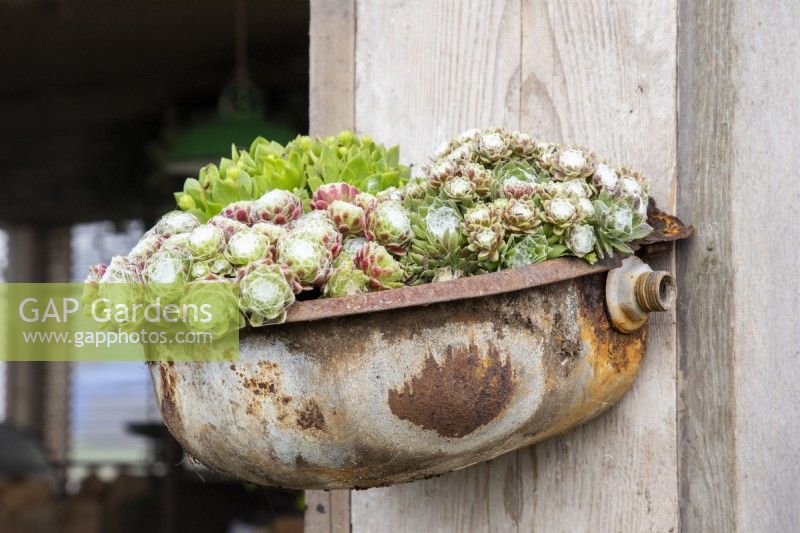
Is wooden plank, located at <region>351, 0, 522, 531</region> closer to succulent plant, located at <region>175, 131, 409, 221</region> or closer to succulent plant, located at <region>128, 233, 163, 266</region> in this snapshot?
succulent plant, located at <region>175, 131, 409, 221</region>

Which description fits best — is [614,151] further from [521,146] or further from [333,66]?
[333,66]

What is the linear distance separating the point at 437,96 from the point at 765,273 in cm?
52

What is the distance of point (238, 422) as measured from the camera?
0.90 meters

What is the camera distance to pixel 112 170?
5180mm

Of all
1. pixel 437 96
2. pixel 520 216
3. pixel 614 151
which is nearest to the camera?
pixel 520 216

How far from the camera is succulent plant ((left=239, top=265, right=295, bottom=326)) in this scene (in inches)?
32.8

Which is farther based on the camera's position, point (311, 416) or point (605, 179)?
point (605, 179)

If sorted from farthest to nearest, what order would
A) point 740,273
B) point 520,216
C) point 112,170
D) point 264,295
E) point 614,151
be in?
point 112,170 → point 614,151 → point 740,273 → point 520,216 → point 264,295

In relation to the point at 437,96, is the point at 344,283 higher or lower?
lower

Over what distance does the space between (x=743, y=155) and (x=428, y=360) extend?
1.56 feet

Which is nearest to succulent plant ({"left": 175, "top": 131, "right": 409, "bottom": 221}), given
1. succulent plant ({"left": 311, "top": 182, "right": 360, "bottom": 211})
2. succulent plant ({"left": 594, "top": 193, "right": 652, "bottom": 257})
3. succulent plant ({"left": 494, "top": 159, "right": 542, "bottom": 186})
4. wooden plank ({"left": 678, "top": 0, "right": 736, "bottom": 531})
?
succulent plant ({"left": 311, "top": 182, "right": 360, "bottom": 211})

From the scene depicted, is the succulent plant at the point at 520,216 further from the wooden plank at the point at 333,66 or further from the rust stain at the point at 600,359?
the wooden plank at the point at 333,66

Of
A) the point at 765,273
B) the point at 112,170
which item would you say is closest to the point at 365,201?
the point at 765,273

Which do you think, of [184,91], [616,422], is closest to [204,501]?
→ [184,91]
